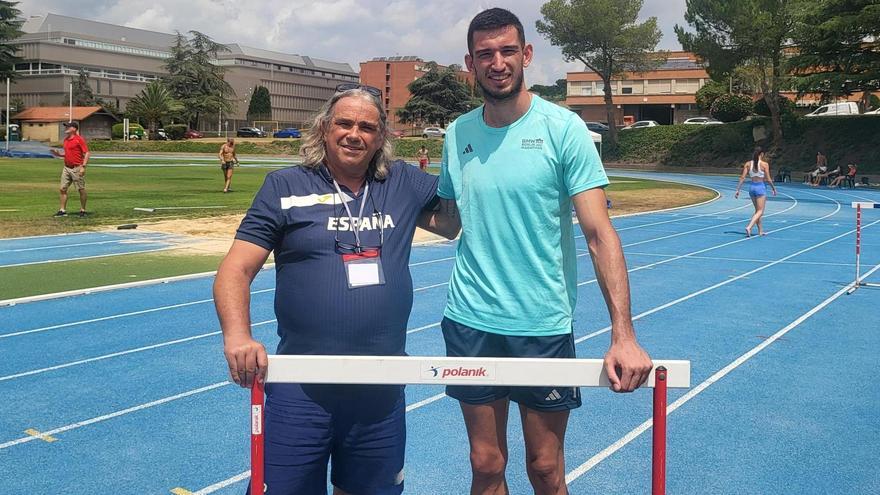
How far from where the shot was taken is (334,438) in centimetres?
279

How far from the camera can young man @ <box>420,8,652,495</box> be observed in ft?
9.23

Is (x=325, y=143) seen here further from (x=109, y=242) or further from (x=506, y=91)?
(x=109, y=242)

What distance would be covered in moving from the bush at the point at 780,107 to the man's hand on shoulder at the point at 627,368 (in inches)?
2053

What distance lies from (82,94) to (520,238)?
96239 mm

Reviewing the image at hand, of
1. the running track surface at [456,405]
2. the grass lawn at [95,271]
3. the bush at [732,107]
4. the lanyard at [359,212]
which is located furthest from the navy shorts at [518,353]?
the bush at [732,107]

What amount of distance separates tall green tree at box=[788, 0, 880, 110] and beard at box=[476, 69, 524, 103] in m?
39.0

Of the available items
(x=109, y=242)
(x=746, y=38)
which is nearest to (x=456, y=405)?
(x=109, y=242)

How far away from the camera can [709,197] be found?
96.1ft

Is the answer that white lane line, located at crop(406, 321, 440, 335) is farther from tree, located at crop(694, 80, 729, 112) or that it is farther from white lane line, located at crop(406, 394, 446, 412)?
tree, located at crop(694, 80, 729, 112)

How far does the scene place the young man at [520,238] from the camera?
281 cm

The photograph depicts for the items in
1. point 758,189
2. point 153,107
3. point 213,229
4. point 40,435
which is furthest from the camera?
point 153,107

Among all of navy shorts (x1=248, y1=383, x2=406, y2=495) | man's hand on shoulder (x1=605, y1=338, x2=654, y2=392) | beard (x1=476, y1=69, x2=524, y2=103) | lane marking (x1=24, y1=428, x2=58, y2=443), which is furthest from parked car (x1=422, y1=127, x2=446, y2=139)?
man's hand on shoulder (x1=605, y1=338, x2=654, y2=392)

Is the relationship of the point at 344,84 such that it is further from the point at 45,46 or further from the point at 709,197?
the point at 45,46

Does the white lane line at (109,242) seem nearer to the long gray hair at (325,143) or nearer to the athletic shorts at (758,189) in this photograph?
the athletic shorts at (758,189)
